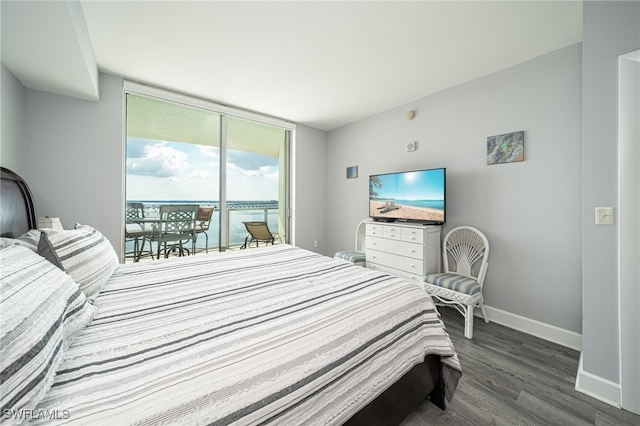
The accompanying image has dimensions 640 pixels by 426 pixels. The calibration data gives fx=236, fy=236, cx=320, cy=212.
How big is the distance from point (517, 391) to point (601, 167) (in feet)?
5.15

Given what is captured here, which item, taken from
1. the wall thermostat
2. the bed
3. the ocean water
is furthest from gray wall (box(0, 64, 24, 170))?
the wall thermostat

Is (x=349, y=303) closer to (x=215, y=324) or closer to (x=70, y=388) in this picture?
(x=215, y=324)

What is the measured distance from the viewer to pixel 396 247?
299cm

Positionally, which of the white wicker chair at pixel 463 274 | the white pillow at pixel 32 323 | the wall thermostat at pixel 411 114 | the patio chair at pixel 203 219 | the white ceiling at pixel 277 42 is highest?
the white ceiling at pixel 277 42

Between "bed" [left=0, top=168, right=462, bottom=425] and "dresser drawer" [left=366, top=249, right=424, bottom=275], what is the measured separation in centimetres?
128

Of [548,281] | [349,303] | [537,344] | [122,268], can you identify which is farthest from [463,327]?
[122,268]

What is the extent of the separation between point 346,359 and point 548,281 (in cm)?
247

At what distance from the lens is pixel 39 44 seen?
5.45ft

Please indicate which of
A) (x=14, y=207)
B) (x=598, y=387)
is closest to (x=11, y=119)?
(x=14, y=207)

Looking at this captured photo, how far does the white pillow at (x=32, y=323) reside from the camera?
20.4 inches

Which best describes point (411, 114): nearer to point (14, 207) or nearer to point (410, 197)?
point (410, 197)

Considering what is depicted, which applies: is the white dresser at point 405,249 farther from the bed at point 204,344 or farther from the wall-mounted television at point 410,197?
the bed at point 204,344

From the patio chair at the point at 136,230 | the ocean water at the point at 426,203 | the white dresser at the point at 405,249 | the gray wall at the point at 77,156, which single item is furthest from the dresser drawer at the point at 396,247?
the patio chair at the point at 136,230

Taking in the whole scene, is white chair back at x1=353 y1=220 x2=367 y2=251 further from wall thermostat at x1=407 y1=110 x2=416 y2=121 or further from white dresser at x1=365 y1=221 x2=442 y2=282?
wall thermostat at x1=407 y1=110 x2=416 y2=121
